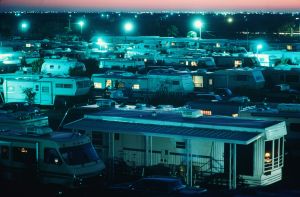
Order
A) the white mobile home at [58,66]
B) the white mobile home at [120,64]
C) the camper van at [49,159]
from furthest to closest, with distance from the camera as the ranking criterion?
the white mobile home at [120,64] → the white mobile home at [58,66] → the camper van at [49,159]

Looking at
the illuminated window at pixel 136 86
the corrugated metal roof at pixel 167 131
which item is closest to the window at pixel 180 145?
the corrugated metal roof at pixel 167 131

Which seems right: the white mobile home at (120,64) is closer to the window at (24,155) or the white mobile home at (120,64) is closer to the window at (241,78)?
the window at (241,78)

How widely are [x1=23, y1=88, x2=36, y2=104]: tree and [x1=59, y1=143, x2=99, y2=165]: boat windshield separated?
1087 centimetres

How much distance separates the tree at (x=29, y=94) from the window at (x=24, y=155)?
1049 centimetres

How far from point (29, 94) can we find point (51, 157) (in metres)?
11.4

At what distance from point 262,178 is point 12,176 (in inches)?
159

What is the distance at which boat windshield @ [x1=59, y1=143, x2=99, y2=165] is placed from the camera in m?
8.95

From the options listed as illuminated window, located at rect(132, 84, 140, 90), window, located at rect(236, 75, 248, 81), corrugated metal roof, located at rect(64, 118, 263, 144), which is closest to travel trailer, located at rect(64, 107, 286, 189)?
corrugated metal roof, located at rect(64, 118, 263, 144)

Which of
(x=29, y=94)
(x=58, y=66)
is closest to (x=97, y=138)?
(x=29, y=94)

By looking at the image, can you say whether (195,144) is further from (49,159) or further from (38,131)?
(38,131)

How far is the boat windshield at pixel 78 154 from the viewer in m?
8.95

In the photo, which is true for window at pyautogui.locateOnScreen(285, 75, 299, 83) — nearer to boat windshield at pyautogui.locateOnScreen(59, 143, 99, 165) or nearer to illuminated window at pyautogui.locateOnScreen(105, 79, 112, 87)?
illuminated window at pyautogui.locateOnScreen(105, 79, 112, 87)

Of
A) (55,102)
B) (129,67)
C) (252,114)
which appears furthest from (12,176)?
(129,67)

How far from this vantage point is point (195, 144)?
33.4ft
